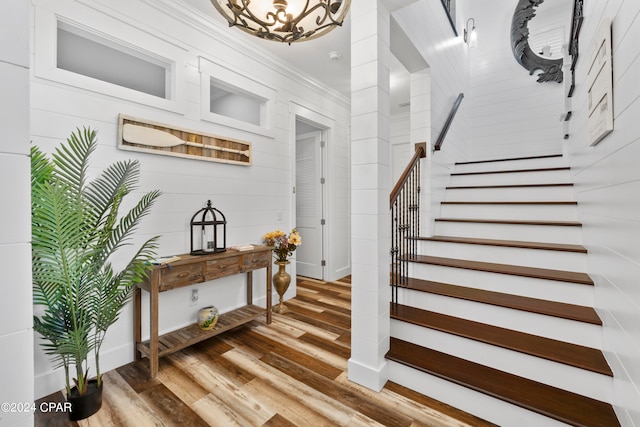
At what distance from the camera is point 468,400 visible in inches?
63.7

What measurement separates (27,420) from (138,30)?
2.61m

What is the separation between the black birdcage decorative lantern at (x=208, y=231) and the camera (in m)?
2.52

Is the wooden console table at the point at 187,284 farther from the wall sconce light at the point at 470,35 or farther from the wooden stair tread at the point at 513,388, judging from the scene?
the wall sconce light at the point at 470,35

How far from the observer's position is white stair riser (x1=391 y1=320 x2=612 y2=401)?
1440mm

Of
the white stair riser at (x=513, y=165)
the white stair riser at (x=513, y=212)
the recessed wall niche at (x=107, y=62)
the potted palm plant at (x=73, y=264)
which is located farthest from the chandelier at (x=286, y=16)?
the white stair riser at (x=513, y=165)

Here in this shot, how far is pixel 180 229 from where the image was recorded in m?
2.49

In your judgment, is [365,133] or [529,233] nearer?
[365,133]

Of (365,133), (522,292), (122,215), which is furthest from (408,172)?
(122,215)

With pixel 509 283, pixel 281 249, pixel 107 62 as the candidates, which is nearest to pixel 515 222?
pixel 509 283

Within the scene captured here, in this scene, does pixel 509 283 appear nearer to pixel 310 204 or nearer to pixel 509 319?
pixel 509 319

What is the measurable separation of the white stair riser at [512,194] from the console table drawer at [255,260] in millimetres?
2174

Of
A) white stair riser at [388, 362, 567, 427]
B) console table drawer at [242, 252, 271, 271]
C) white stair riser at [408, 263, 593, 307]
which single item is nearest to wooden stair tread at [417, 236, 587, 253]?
white stair riser at [408, 263, 593, 307]

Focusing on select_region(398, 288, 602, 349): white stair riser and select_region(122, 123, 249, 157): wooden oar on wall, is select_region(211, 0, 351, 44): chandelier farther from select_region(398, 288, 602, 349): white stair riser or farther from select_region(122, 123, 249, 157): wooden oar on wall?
select_region(398, 288, 602, 349): white stair riser

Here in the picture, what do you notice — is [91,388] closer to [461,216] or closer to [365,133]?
[365,133]
